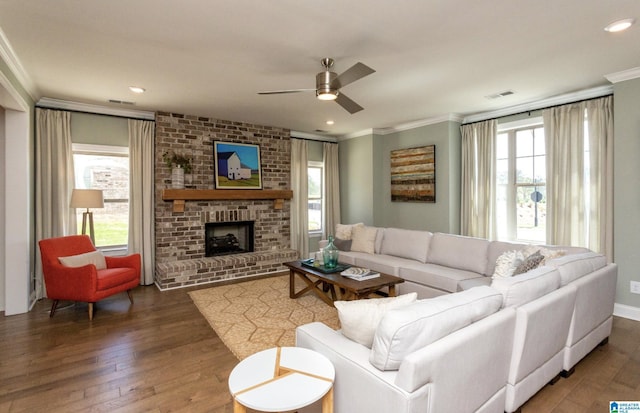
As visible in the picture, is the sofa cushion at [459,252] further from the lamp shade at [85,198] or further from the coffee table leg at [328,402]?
the lamp shade at [85,198]

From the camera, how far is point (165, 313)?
3.70m

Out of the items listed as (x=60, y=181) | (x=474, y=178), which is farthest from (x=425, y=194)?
(x=60, y=181)

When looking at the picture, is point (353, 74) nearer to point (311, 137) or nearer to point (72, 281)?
point (72, 281)

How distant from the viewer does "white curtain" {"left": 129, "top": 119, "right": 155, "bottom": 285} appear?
4.85m

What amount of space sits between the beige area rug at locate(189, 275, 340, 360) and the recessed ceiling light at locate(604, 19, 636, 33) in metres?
3.36

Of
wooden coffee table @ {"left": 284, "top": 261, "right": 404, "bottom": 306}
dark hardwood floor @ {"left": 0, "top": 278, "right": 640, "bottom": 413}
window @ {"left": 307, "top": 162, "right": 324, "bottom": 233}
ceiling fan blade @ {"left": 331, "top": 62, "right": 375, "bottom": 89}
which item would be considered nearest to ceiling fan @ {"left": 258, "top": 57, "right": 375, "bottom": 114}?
ceiling fan blade @ {"left": 331, "top": 62, "right": 375, "bottom": 89}

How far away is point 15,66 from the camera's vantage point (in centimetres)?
309

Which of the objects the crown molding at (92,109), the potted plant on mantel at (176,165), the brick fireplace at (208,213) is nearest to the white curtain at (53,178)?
the crown molding at (92,109)

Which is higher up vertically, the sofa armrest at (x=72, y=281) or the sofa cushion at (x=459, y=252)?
the sofa cushion at (x=459, y=252)

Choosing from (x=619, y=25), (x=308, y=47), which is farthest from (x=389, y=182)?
(x=619, y=25)

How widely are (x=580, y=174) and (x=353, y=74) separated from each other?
3334 mm

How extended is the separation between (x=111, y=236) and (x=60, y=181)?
3.34 feet

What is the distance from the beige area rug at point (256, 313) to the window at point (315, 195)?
2.30m

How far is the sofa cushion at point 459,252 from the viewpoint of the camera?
12.4 ft
